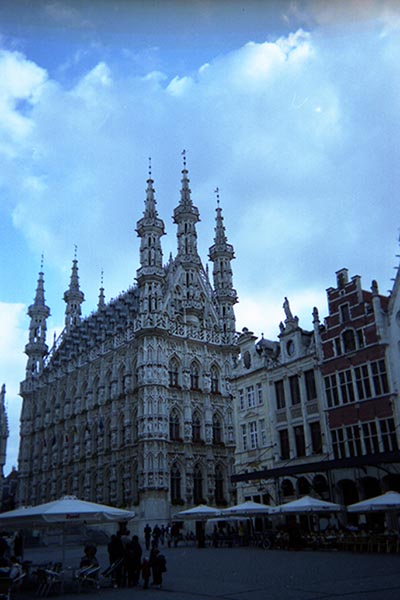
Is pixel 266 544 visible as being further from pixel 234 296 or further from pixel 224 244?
pixel 224 244

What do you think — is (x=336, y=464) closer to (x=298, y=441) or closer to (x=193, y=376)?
(x=298, y=441)

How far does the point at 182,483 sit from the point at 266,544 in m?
21.9

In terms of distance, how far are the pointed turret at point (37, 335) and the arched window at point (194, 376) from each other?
32.3m

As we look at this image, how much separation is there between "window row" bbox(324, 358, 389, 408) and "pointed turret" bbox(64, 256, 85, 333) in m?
57.6

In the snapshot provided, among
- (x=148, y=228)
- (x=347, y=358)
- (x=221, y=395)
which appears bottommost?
(x=347, y=358)

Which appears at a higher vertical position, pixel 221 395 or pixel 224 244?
pixel 224 244

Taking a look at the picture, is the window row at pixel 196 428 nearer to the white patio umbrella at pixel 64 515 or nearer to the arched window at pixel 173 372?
the arched window at pixel 173 372

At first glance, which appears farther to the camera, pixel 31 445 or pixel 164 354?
pixel 31 445

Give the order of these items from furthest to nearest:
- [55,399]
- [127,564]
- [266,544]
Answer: [55,399] < [266,544] < [127,564]

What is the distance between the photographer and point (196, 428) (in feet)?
186

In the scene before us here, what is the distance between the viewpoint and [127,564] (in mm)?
19234

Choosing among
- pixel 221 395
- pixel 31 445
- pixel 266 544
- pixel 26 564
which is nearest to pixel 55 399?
pixel 31 445

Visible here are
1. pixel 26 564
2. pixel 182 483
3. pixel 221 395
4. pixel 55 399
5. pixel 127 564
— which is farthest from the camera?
pixel 55 399

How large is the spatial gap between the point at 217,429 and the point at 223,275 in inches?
675
